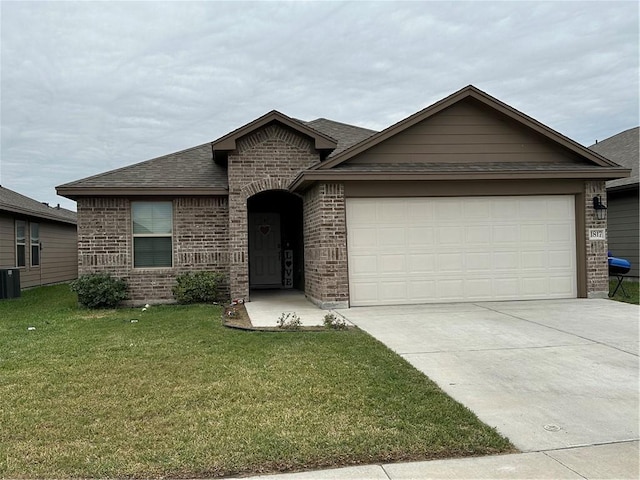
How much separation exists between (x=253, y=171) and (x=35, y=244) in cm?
1178

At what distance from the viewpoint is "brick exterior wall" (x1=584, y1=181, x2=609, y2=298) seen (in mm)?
11320

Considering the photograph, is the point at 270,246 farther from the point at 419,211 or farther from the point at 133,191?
the point at 419,211

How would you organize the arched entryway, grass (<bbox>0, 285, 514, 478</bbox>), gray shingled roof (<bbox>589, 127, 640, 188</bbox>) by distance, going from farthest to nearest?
the arched entryway
gray shingled roof (<bbox>589, 127, 640, 188</bbox>)
grass (<bbox>0, 285, 514, 478</bbox>)

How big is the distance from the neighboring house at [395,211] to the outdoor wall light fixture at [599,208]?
148mm

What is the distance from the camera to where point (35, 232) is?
19.5 metres

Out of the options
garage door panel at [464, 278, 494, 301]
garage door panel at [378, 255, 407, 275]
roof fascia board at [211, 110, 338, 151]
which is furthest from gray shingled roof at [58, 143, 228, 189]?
garage door panel at [464, 278, 494, 301]

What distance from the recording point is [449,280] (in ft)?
36.6

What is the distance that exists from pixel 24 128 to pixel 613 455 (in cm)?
2518

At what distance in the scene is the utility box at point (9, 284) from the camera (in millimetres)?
15016

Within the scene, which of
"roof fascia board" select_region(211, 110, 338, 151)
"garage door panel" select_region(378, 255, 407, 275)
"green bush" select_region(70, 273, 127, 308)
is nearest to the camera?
"garage door panel" select_region(378, 255, 407, 275)

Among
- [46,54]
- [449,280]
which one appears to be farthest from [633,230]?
[46,54]

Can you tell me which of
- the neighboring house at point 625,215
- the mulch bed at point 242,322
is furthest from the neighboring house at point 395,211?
the neighboring house at point 625,215

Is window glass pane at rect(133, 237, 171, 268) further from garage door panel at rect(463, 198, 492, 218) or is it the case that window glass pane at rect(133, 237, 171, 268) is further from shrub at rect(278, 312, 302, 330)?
garage door panel at rect(463, 198, 492, 218)

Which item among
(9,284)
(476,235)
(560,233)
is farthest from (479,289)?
(9,284)
